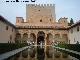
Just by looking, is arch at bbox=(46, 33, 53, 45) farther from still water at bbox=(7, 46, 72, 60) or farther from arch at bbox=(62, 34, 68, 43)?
still water at bbox=(7, 46, 72, 60)

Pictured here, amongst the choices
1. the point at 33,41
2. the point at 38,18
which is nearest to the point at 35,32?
the point at 33,41

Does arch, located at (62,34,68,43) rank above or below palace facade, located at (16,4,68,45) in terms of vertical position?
below

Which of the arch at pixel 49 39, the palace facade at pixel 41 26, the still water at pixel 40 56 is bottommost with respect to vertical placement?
the still water at pixel 40 56

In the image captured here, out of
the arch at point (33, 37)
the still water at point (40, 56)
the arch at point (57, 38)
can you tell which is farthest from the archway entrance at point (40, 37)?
the still water at point (40, 56)

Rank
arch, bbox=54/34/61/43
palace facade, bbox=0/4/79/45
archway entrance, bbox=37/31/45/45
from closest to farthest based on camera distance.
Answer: palace facade, bbox=0/4/79/45
arch, bbox=54/34/61/43
archway entrance, bbox=37/31/45/45

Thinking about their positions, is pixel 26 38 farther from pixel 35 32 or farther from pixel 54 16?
pixel 54 16

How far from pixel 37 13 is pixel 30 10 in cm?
223

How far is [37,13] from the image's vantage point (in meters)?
64.2

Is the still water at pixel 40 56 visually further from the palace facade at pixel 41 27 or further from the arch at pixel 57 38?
the arch at pixel 57 38

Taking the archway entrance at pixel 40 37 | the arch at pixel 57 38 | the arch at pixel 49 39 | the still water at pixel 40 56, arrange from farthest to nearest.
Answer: the archway entrance at pixel 40 37 < the arch at pixel 49 39 < the arch at pixel 57 38 < the still water at pixel 40 56

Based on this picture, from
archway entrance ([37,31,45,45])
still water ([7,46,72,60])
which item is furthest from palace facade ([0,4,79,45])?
still water ([7,46,72,60])

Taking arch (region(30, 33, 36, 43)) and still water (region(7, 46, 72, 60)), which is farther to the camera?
arch (region(30, 33, 36, 43))

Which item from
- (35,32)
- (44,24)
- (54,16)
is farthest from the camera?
(54,16)

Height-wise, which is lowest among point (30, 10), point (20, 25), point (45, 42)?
point (45, 42)
